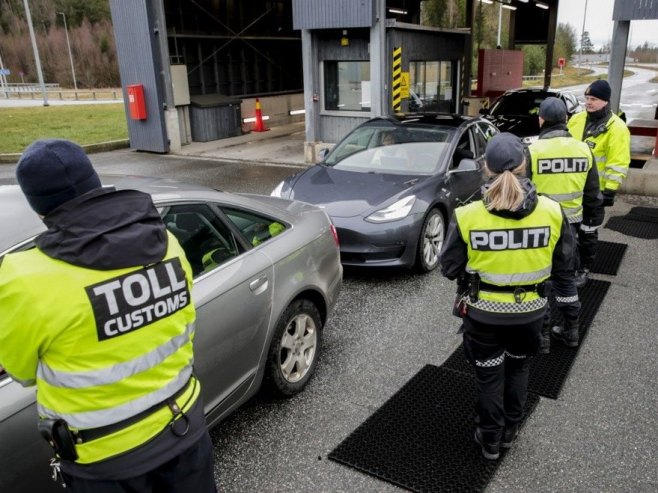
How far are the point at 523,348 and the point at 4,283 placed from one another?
2419 millimetres

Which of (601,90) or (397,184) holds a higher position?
(601,90)

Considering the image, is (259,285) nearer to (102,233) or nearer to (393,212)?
(102,233)

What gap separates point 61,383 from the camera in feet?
5.65

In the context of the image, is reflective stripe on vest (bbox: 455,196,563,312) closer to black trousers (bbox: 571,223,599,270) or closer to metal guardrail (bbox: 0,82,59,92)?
black trousers (bbox: 571,223,599,270)

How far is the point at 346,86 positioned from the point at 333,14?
164 cm

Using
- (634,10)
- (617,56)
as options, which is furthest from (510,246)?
(617,56)

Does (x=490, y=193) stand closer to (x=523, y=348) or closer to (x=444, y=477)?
(x=523, y=348)


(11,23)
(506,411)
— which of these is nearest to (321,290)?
(506,411)

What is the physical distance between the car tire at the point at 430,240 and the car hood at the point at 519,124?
5.83 m

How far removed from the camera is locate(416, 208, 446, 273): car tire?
5.92m

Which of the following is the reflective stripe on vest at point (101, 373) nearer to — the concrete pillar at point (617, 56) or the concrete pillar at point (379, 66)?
the concrete pillar at point (617, 56)

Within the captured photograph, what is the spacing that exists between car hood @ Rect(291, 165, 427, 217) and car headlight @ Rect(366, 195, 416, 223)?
0.09m

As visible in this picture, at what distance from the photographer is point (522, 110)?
488 inches

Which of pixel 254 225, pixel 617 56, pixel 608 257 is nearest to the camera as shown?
pixel 254 225
